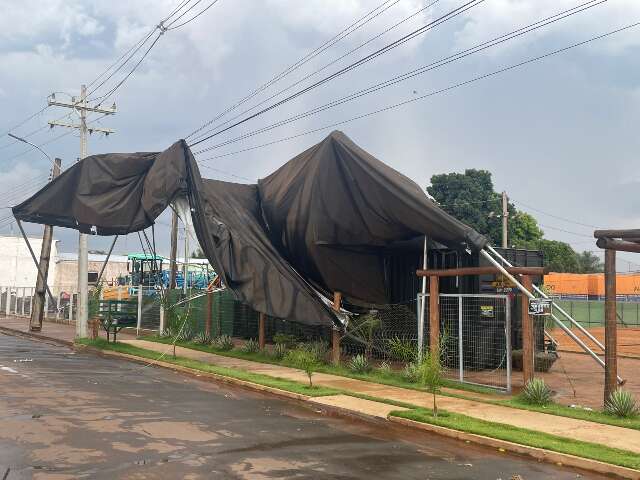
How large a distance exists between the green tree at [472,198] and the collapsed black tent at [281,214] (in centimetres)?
3292

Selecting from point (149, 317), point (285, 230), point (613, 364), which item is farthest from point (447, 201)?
point (613, 364)

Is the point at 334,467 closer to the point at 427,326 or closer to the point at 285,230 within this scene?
the point at 427,326

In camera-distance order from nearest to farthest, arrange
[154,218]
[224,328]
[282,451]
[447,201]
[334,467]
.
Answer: [334,467]
[282,451]
[154,218]
[224,328]
[447,201]

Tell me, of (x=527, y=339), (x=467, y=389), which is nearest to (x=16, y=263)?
(x=467, y=389)

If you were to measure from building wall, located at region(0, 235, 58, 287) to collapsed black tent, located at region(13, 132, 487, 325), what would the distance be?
2459 inches

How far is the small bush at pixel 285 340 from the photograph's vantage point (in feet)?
60.8

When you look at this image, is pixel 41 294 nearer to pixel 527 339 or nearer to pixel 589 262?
pixel 527 339

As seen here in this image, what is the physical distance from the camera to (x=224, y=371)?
15.7m

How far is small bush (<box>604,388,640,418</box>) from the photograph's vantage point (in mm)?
10180

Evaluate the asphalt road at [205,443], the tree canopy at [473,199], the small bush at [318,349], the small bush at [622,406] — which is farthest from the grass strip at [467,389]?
the tree canopy at [473,199]

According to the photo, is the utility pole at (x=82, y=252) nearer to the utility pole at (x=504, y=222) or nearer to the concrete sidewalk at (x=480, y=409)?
the concrete sidewalk at (x=480, y=409)

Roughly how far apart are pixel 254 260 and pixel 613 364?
30.0 ft

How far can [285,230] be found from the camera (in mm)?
18266

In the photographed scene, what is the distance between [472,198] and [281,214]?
1356 inches
